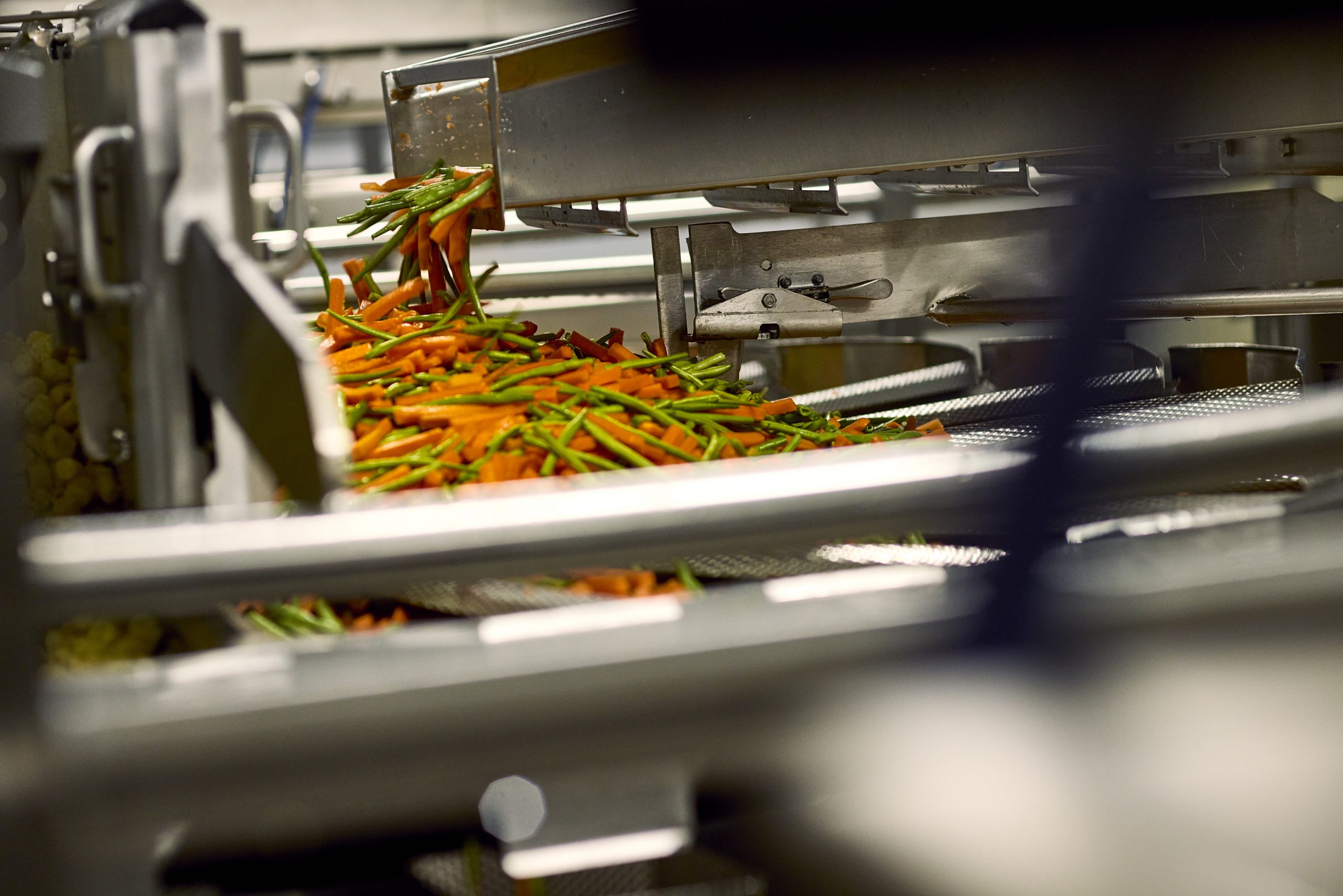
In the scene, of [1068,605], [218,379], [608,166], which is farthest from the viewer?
[608,166]

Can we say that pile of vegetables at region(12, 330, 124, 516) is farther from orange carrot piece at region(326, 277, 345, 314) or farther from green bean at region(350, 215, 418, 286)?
green bean at region(350, 215, 418, 286)

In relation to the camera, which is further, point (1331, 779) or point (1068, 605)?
point (1331, 779)

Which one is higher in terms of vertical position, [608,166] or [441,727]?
[608,166]

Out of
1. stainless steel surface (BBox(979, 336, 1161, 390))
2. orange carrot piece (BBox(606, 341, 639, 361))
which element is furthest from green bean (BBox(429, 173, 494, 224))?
stainless steel surface (BBox(979, 336, 1161, 390))

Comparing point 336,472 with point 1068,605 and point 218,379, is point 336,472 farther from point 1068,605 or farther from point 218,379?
point 1068,605

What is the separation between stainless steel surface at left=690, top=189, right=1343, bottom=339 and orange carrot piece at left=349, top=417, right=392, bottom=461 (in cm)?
77

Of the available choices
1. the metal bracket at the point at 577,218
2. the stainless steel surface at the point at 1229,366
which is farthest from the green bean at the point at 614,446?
the stainless steel surface at the point at 1229,366

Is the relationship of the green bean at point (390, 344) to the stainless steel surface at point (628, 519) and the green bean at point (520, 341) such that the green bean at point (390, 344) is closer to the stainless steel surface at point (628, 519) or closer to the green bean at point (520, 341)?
the green bean at point (520, 341)

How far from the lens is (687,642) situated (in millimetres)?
725

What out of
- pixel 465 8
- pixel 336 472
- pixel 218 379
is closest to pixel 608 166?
pixel 218 379

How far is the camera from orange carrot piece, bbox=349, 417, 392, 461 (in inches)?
57.1

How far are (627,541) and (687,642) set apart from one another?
86 millimetres

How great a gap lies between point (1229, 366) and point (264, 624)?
6.95ft

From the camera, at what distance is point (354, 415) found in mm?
1519
